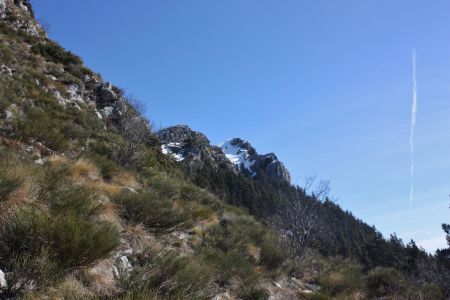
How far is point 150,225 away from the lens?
6699mm

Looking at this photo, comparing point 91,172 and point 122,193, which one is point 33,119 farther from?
point 122,193

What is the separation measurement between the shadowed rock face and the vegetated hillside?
8.59 meters

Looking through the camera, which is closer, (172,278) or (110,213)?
(172,278)

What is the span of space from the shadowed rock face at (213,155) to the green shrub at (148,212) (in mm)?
14443

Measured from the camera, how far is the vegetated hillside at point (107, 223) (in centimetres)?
369

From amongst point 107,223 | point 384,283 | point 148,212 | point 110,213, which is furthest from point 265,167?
point 107,223

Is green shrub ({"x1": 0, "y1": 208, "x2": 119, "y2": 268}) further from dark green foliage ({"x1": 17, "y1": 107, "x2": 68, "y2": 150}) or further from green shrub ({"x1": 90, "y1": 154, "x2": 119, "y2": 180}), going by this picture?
dark green foliage ({"x1": 17, "y1": 107, "x2": 68, "y2": 150})

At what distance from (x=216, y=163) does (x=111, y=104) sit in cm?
6616

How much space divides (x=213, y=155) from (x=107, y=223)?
82.7 metres

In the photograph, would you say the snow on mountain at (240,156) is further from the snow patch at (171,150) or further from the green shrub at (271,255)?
the green shrub at (271,255)

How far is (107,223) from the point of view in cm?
471

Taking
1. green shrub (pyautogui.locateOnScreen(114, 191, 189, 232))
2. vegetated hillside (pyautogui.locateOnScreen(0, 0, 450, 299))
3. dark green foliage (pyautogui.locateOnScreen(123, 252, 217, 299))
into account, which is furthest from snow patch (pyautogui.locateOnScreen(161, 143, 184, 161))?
dark green foliage (pyautogui.locateOnScreen(123, 252, 217, 299))

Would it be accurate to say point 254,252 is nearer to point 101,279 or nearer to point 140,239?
point 140,239

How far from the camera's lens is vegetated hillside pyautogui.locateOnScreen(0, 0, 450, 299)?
3689 mm
